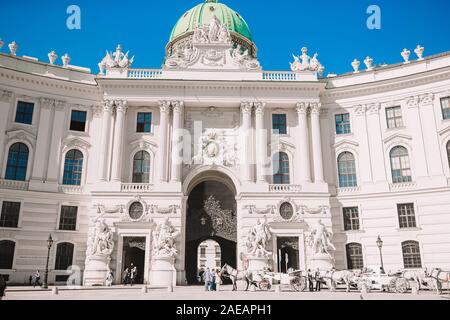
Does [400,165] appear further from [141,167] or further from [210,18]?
[210,18]

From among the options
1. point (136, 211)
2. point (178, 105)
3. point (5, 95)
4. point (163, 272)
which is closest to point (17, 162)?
point (5, 95)

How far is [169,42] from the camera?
4994cm

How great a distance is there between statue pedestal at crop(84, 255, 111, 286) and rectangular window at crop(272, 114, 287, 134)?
768 inches

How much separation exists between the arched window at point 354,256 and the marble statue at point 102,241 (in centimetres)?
2080

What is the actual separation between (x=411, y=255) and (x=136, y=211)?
24030 millimetres

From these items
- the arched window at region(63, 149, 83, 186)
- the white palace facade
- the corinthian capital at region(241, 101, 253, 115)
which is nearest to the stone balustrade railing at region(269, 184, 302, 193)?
the white palace facade

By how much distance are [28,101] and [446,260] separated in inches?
1556

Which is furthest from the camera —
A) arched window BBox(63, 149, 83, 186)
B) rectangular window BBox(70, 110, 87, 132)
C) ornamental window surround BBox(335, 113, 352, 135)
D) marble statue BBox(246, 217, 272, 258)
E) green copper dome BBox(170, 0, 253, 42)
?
green copper dome BBox(170, 0, 253, 42)

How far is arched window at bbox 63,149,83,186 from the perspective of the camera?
35.5 meters

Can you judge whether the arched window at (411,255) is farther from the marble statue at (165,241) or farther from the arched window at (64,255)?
the arched window at (64,255)

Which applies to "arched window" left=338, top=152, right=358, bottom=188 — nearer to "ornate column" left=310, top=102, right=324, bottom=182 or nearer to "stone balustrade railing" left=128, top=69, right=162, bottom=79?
"ornate column" left=310, top=102, right=324, bottom=182

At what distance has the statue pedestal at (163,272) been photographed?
99.7 feet
